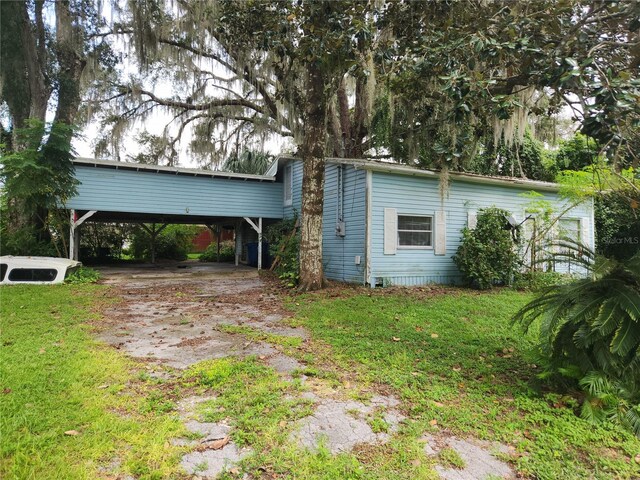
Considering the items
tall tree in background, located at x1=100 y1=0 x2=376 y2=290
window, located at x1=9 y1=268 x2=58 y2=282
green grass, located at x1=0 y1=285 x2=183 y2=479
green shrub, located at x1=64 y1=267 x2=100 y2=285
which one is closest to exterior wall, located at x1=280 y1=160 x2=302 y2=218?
tall tree in background, located at x1=100 y1=0 x2=376 y2=290

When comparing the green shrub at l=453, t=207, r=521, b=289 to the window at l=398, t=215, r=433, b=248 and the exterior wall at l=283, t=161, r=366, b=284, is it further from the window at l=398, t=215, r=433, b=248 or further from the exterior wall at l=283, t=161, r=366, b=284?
the exterior wall at l=283, t=161, r=366, b=284

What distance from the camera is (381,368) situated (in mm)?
3611

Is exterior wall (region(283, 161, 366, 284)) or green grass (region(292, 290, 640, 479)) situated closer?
green grass (region(292, 290, 640, 479))

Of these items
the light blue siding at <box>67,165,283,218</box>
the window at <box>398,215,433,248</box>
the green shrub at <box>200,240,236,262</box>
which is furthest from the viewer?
the green shrub at <box>200,240,236,262</box>

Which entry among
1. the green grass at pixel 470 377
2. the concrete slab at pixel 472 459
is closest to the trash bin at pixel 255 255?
the green grass at pixel 470 377

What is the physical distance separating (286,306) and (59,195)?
703 cm

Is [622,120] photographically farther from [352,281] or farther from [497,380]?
[352,281]

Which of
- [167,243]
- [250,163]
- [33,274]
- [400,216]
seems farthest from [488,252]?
[167,243]

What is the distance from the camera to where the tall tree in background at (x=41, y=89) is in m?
8.94

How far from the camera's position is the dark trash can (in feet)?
48.1

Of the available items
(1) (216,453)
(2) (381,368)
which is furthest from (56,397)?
(2) (381,368)

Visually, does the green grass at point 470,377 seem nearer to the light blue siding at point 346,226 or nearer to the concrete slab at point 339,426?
the concrete slab at point 339,426

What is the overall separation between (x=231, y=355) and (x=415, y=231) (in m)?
6.76

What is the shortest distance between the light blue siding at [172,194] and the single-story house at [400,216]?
3.76m
